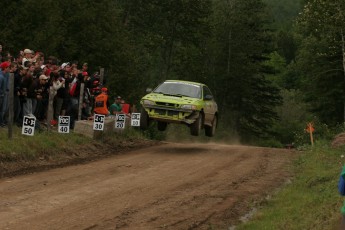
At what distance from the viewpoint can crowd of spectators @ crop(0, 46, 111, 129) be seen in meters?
16.6

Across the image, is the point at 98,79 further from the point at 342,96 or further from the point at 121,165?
the point at 342,96

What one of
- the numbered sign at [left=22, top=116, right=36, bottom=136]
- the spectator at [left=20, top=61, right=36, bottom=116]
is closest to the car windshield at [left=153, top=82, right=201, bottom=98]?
the spectator at [left=20, top=61, right=36, bottom=116]

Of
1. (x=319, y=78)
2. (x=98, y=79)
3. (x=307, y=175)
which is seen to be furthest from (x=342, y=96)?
(x=307, y=175)

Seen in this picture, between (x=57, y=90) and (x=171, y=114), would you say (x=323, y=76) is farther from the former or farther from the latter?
(x=57, y=90)

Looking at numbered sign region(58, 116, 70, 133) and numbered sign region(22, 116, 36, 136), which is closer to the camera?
numbered sign region(22, 116, 36, 136)

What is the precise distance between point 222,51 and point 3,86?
48526 mm

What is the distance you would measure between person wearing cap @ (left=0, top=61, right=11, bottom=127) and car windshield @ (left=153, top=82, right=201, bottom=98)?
570 cm

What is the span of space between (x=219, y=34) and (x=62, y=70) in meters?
45.5

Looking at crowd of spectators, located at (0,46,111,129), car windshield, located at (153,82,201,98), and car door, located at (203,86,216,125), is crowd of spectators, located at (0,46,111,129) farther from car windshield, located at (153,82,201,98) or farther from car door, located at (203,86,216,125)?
car door, located at (203,86,216,125)

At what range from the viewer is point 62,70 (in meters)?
19.2

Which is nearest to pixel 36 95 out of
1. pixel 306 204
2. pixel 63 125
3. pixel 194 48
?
pixel 63 125

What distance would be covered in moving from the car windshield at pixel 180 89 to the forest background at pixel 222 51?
1169 centimetres

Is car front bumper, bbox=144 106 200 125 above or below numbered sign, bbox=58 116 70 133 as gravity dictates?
above

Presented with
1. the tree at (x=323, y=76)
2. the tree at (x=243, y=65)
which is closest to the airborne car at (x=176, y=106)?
the tree at (x=323, y=76)
